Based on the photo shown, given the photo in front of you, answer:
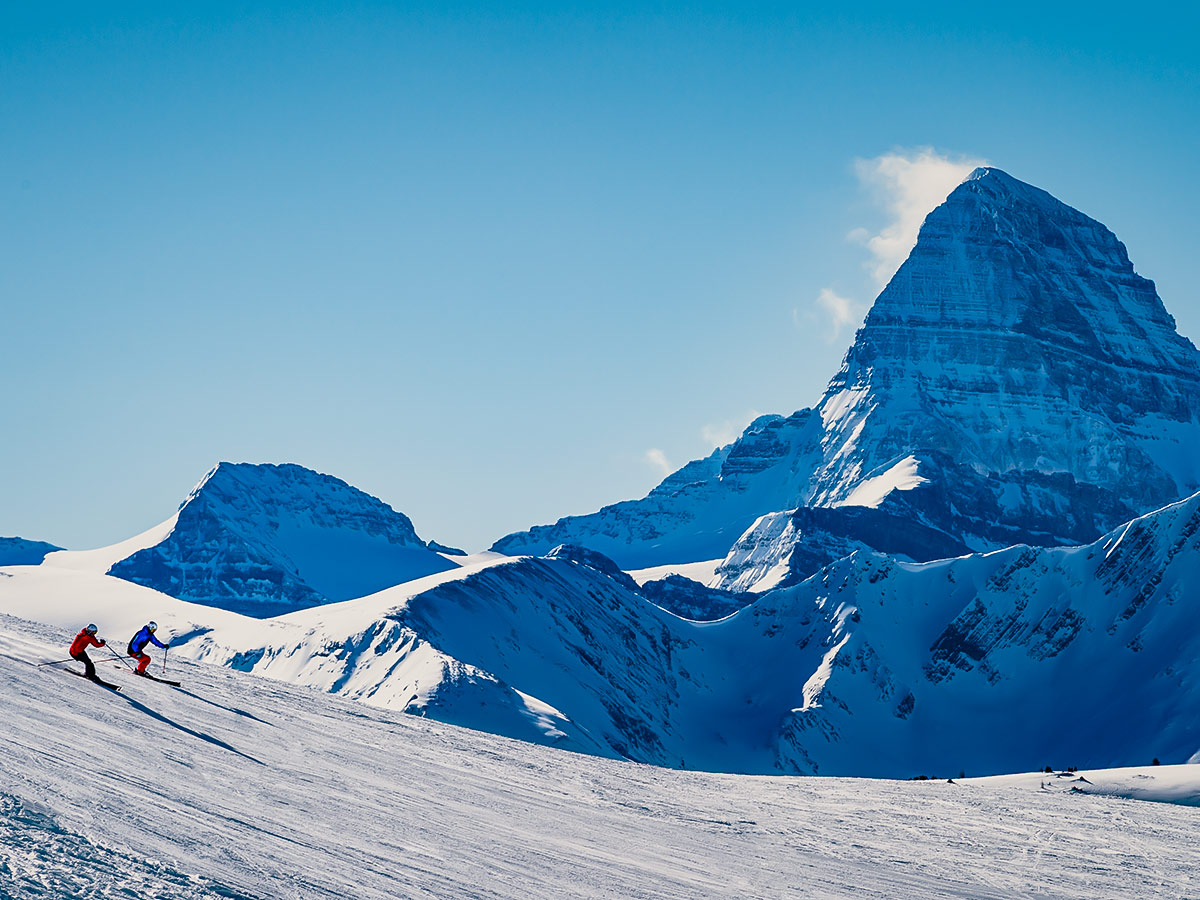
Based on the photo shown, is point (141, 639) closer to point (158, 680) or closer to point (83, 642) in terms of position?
point (158, 680)

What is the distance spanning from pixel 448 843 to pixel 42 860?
21.7 feet

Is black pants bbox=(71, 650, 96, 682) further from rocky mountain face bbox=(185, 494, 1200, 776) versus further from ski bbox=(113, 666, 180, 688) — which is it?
rocky mountain face bbox=(185, 494, 1200, 776)

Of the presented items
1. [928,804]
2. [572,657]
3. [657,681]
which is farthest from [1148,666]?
[928,804]

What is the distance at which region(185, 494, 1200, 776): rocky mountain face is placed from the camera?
14238cm

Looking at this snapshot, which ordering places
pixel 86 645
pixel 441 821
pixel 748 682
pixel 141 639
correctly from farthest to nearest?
pixel 748 682 < pixel 141 639 < pixel 86 645 < pixel 441 821

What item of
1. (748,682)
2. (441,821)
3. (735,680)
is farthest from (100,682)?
(748,682)

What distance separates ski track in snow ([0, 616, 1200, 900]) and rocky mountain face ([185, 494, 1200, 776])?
91368 millimetres

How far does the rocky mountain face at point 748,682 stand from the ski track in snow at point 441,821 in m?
91.4

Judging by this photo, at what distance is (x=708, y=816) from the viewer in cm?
2728

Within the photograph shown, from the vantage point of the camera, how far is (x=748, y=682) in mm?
199875

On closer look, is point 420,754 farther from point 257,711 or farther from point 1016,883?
point 1016,883

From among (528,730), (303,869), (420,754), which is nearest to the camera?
(303,869)

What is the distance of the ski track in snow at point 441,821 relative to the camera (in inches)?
677

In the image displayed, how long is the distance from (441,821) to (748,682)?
180727 mm
